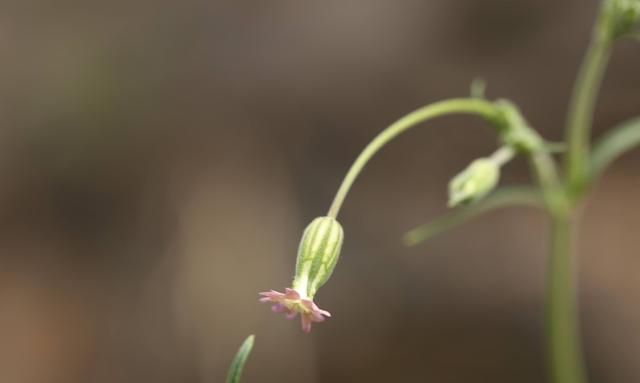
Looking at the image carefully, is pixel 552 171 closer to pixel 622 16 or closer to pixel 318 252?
pixel 622 16

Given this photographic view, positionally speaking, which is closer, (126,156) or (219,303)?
(219,303)

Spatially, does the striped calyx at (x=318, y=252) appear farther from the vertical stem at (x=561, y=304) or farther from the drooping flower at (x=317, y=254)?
the vertical stem at (x=561, y=304)

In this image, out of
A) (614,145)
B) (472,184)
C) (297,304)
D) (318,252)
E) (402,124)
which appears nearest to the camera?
(297,304)

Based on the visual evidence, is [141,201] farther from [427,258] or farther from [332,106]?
[427,258]

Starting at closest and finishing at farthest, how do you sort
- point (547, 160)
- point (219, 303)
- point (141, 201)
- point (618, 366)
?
point (547, 160), point (618, 366), point (219, 303), point (141, 201)

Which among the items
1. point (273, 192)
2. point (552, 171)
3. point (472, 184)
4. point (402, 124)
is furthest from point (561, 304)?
point (273, 192)

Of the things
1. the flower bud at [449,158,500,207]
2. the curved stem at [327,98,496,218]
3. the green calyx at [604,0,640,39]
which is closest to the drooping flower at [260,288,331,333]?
the curved stem at [327,98,496,218]

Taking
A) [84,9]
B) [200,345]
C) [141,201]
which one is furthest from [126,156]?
[200,345]

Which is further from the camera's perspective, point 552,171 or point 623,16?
point 552,171
